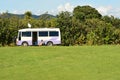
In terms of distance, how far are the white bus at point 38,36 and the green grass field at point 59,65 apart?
622 inches

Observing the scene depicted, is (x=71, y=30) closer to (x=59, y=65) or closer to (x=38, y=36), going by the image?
(x=38, y=36)

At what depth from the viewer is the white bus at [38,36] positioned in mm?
40469

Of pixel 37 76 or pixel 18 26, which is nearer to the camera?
pixel 37 76

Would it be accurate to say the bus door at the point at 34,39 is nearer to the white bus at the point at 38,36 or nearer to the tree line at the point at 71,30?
the white bus at the point at 38,36

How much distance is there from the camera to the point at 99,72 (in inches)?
659

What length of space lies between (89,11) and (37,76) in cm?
7185

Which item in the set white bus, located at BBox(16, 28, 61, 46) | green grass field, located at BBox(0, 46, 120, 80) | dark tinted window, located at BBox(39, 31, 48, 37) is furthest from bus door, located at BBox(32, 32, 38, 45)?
green grass field, located at BBox(0, 46, 120, 80)

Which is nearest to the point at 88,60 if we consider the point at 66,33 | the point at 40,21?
the point at 66,33

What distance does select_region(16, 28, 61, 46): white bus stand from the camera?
40469 millimetres

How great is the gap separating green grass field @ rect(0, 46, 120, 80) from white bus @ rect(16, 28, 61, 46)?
15793 mm

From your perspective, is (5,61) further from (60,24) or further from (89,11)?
(89,11)

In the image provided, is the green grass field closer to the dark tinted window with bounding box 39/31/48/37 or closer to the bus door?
the dark tinted window with bounding box 39/31/48/37

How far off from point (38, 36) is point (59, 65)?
72.9 ft

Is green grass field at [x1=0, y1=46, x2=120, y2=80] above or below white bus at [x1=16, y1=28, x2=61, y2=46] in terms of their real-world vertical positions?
below
